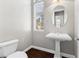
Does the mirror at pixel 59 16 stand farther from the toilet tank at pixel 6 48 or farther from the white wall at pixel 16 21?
the toilet tank at pixel 6 48

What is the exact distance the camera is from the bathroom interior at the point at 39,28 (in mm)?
1438

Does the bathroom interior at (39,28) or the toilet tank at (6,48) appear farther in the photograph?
the bathroom interior at (39,28)

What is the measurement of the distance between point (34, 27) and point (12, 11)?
0.83 meters

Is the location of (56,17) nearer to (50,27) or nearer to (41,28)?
(50,27)

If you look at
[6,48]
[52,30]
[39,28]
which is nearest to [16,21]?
[6,48]

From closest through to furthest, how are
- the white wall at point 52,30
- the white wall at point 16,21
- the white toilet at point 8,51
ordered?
the white toilet at point 8,51, the white wall at point 16,21, the white wall at point 52,30

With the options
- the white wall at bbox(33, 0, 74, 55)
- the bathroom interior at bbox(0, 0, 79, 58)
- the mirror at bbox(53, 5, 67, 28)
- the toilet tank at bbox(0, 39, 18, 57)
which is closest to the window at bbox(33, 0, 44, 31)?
the bathroom interior at bbox(0, 0, 79, 58)

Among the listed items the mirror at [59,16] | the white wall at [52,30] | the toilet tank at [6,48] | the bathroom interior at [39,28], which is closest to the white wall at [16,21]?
the bathroom interior at [39,28]

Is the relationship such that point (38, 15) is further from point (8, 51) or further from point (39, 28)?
point (8, 51)

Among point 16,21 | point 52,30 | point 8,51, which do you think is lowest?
point 8,51

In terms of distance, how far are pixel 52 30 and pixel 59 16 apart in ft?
1.28

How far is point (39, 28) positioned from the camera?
2.19m

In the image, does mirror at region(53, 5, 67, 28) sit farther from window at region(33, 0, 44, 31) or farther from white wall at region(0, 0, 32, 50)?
white wall at region(0, 0, 32, 50)

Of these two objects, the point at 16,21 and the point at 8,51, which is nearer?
the point at 8,51
